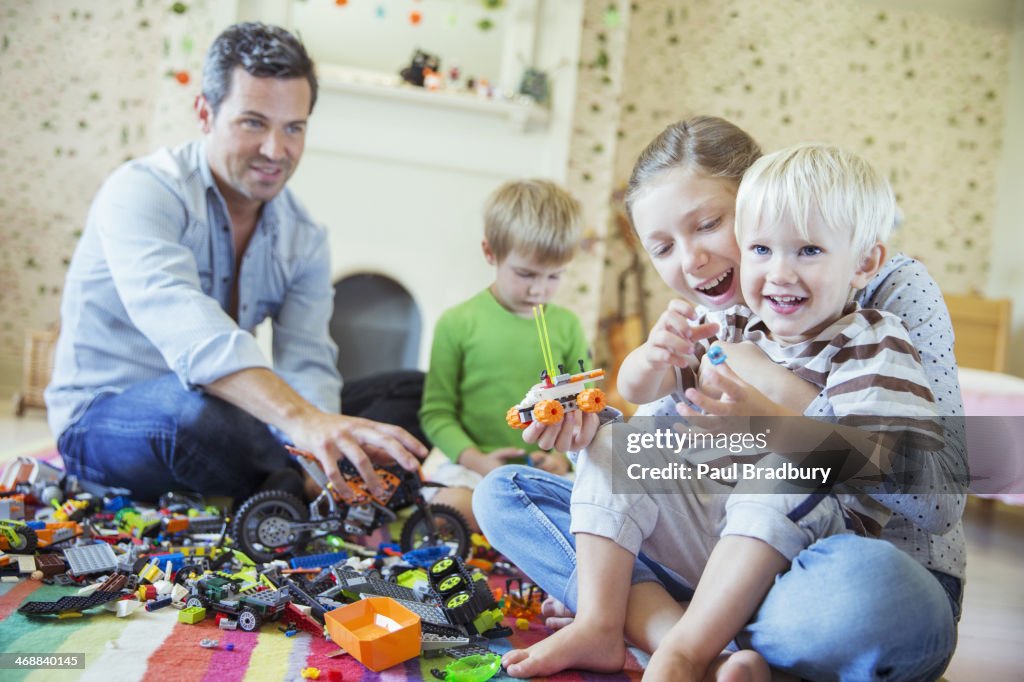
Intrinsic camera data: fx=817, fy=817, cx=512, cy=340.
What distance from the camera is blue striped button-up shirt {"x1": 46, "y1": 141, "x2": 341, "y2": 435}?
1.45 m

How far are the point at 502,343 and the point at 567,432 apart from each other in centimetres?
77

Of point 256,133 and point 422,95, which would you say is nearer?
point 256,133

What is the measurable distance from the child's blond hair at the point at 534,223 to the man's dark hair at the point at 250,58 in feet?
1.72

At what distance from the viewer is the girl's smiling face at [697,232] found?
3.50 ft

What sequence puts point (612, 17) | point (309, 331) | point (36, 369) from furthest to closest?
1. point (612, 17)
2. point (36, 369)
3. point (309, 331)

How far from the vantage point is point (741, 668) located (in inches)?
32.6

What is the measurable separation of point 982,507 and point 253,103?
8.59 ft

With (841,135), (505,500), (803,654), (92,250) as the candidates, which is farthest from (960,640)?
(841,135)

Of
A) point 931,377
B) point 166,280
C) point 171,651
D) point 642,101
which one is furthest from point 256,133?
point 642,101

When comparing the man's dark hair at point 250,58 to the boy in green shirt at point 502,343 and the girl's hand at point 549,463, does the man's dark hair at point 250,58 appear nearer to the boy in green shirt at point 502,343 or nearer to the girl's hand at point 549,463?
the boy in green shirt at point 502,343

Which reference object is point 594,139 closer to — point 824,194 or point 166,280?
point 166,280

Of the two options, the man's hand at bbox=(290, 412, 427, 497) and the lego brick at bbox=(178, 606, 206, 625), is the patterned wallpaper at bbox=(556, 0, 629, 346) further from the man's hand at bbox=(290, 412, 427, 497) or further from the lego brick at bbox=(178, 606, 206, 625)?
the lego brick at bbox=(178, 606, 206, 625)

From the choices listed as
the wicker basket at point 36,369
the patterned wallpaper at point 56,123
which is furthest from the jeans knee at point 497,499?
the patterned wallpaper at point 56,123

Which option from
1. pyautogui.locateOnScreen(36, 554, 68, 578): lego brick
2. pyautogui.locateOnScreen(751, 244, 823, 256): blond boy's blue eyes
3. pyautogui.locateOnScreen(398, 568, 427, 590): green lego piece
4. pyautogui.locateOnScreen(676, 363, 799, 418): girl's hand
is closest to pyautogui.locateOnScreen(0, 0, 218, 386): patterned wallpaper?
pyautogui.locateOnScreen(36, 554, 68, 578): lego brick
